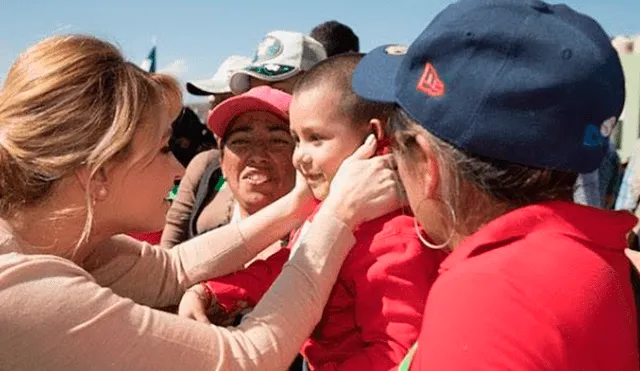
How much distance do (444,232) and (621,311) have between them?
38 cm

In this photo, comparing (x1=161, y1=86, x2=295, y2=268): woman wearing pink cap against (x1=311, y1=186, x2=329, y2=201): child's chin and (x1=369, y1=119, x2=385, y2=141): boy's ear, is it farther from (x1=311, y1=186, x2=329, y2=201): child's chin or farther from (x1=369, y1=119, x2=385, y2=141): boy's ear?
(x1=369, y1=119, x2=385, y2=141): boy's ear

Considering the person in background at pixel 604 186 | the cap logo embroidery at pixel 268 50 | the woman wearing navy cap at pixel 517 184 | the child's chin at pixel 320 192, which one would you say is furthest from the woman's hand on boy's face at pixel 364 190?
the cap logo embroidery at pixel 268 50

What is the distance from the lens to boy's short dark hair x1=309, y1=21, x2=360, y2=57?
4867 mm

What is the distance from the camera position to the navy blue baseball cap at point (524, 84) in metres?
1.33

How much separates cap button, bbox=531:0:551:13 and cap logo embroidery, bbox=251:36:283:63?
6.55 ft

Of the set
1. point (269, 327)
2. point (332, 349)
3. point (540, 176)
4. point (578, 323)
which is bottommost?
point (332, 349)

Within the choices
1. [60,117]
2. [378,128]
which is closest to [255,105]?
[378,128]

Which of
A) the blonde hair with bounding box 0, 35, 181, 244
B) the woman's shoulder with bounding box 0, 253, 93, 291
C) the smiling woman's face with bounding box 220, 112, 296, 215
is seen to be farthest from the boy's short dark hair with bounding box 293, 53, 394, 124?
the woman's shoulder with bounding box 0, 253, 93, 291

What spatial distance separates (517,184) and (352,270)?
2.44ft

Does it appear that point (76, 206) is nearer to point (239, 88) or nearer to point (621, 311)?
point (621, 311)

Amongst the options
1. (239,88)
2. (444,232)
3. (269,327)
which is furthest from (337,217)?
(239,88)

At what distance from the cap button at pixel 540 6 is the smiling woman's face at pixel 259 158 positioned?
4.90ft

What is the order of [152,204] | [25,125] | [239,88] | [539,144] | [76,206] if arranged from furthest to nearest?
[239,88] → [152,204] → [76,206] → [25,125] → [539,144]

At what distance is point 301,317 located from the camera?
188cm
